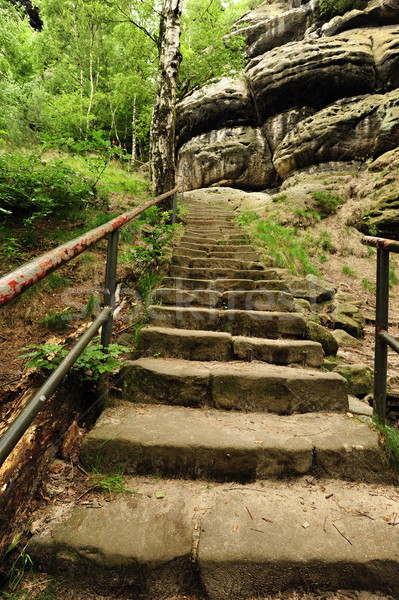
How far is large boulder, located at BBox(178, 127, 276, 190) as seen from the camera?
13.6 meters

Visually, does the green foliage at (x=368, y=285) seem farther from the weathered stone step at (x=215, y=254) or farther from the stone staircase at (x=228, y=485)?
the stone staircase at (x=228, y=485)

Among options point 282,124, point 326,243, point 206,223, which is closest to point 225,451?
point 206,223

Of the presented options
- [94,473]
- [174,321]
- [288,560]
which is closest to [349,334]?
[174,321]

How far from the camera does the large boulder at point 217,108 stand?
14.0m

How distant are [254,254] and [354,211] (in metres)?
4.56

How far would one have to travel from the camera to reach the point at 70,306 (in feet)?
10.1

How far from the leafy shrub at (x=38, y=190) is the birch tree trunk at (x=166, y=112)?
4.75 feet

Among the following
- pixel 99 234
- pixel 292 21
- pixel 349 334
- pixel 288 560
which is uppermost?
pixel 292 21

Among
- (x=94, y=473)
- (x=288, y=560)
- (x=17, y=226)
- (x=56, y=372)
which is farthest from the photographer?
(x=17, y=226)

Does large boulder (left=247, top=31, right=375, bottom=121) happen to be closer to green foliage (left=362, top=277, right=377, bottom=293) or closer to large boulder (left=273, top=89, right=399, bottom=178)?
large boulder (left=273, top=89, right=399, bottom=178)

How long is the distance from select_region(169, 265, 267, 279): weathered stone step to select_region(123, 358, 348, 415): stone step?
2017 millimetres

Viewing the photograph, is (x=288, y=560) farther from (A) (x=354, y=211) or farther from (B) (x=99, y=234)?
(A) (x=354, y=211)

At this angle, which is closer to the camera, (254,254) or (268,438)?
(268,438)

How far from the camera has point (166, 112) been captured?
5465 millimetres
